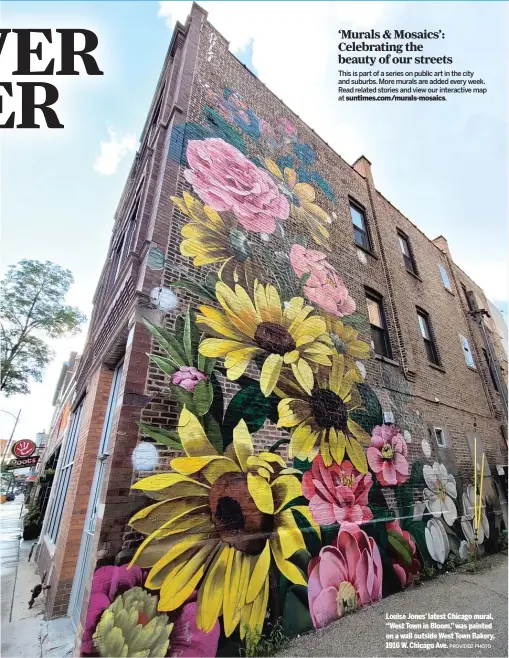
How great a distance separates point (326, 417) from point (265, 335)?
5.86 ft

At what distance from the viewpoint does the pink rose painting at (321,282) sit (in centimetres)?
643

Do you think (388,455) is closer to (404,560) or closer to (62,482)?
(404,560)

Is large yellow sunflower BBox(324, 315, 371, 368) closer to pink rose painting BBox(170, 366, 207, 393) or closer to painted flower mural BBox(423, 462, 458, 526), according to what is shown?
painted flower mural BBox(423, 462, 458, 526)

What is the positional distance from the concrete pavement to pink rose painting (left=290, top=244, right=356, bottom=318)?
493cm

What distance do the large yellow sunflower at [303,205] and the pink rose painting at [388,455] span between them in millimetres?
4396

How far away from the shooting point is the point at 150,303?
4012mm

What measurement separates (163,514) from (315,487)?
7.80 ft

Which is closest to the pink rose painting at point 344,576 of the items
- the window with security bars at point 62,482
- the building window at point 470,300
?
the window with security bars at point 62,482

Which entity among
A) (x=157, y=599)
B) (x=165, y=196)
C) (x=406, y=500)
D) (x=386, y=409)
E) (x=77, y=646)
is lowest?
(x=77, y=646)

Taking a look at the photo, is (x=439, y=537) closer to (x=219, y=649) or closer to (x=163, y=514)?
(x=219, y=649)

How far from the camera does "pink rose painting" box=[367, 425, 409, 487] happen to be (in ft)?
19.4

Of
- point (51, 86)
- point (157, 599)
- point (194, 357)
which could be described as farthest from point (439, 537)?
point (51, 86)

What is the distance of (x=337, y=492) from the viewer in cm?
499

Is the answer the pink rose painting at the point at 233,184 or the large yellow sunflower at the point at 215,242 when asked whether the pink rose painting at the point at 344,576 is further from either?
the pink rose painting at the point at 233,184
